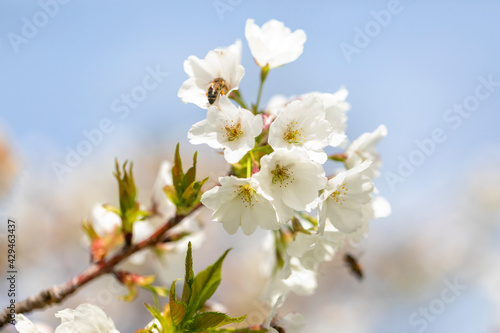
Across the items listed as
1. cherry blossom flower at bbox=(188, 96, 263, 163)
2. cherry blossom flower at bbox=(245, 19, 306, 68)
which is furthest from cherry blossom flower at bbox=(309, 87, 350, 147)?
cherry blossom flower at bbox=(188, 96, 263, 163)

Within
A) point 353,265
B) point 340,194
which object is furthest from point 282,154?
point 353,265

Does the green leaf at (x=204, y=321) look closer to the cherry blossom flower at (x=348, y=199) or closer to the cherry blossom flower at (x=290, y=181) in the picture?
the cherry blossom flower at (x=290, y=181)

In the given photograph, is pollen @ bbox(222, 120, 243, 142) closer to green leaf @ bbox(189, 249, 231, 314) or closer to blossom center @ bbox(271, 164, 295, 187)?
blossom center @ bbox(271, 164, 295, 187)

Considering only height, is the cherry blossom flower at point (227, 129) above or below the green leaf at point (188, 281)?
above

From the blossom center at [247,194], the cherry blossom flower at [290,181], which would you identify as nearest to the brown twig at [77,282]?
the blossom center at [247,194]

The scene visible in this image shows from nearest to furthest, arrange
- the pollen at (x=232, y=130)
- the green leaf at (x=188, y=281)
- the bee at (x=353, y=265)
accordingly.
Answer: the green leaf at (x=188, y=281) < the pollen at (x=232, y=130) < the bee at (x=353, y=265)

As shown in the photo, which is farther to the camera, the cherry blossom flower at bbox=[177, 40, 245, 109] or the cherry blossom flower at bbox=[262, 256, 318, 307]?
the cherry blossom flower at bbox=[262, 256, 318, 307]
